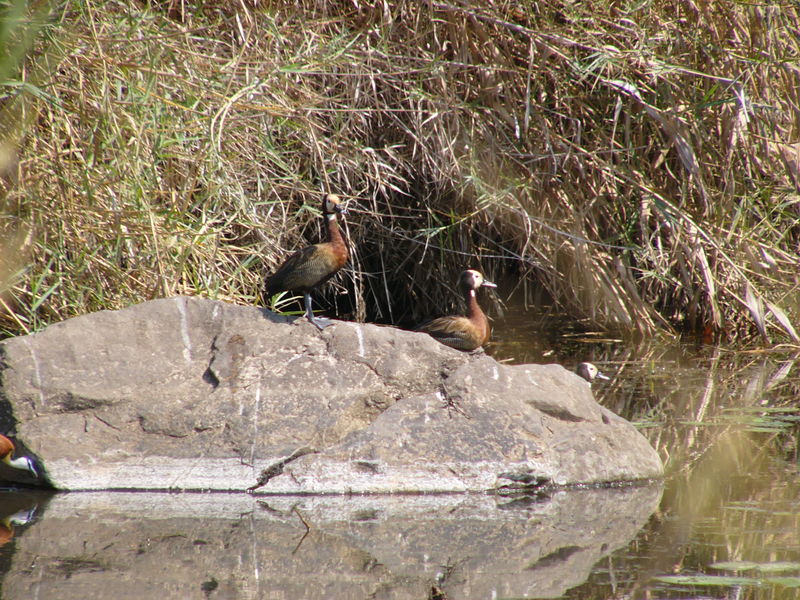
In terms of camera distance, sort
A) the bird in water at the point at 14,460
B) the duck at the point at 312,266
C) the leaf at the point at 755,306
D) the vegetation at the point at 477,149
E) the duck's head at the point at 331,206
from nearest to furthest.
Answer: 1. the bird in water at the point at 14,460
2. the duck at the point at 312,266
3. the duck's head at the point at 331,206
4. the vegetation at the point at 477,149
5. the leaf at the point at 755,306

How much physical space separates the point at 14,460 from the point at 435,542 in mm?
2015

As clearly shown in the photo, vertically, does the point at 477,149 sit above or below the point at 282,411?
above

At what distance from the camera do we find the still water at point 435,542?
331cm

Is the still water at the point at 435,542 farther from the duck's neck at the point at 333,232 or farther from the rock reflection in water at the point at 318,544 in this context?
the duck's neck at the point at 333,232

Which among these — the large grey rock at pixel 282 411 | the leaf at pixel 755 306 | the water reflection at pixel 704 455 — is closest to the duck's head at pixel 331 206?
the large grey rock at pixel 282 411

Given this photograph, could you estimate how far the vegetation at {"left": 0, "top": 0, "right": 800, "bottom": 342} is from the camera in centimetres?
592

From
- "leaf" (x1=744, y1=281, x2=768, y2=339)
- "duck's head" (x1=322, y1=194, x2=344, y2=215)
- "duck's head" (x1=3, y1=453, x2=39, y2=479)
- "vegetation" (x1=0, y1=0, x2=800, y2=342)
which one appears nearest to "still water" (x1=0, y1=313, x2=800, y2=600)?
"duck's head" (x1=3, y1=453, x2=39, y2=479)

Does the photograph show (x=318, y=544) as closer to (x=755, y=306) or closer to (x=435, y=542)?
(x=435, y=542)

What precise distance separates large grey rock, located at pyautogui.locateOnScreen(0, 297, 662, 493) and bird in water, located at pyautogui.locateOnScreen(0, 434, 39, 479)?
2.3 inches

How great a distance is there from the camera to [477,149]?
734 cm

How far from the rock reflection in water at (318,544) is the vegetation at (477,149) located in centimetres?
→ 198

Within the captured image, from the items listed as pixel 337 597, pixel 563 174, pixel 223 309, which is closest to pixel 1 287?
pixel 223 309

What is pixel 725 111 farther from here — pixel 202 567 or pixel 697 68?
pixel 202 567

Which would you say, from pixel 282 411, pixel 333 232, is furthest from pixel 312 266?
pixel 282 411
